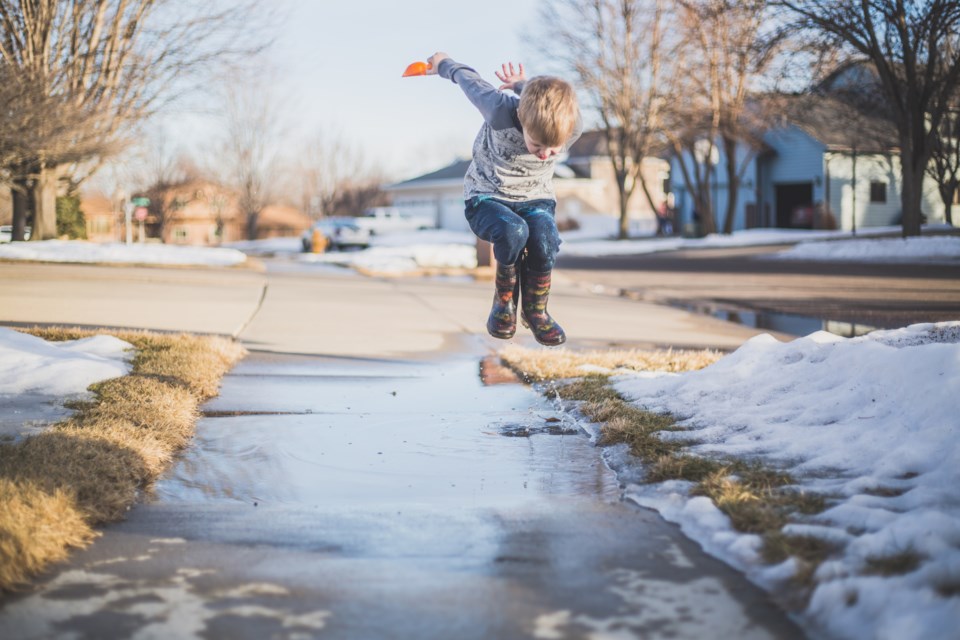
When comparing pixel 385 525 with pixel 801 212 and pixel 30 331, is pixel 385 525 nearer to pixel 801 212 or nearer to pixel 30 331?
pixel 30 331

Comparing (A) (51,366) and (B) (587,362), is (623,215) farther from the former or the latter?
(A) (51,366)

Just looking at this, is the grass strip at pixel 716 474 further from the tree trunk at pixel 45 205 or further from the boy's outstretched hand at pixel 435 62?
the tree trunk at pixel 45 205

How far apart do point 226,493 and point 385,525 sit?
1007 mm

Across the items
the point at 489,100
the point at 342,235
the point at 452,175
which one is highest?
the point at 452,175

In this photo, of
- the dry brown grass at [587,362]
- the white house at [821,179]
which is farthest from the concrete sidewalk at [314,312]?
the white house at [821,179]

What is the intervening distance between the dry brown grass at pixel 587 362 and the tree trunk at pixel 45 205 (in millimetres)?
18024

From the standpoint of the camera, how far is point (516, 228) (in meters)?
5.96

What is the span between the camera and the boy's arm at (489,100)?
559 centimetres

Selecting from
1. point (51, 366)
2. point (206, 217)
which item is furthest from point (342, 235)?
point (206, 217)

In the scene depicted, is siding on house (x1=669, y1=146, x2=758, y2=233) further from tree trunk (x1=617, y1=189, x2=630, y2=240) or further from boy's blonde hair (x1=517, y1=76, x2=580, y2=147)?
boy's blonde hair (x1=517, y1=76, x2=580, y2=147)

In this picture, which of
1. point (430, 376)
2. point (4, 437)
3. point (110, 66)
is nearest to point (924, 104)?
point (110, 66)

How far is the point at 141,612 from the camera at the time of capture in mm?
2994

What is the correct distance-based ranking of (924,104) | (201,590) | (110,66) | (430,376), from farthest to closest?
(924,104) < (110,66) < (430,376) < (201,590)

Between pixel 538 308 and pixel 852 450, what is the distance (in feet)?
8.26
